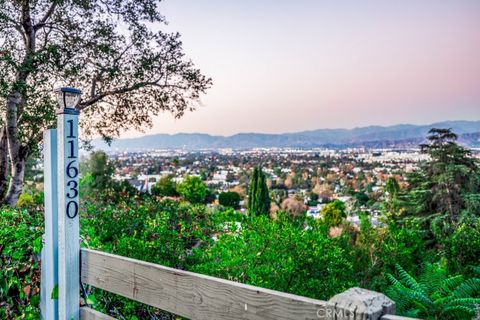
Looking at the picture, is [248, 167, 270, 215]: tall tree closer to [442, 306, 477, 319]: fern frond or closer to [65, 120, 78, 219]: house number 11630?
[442, 306, 477, 319]: fern frond

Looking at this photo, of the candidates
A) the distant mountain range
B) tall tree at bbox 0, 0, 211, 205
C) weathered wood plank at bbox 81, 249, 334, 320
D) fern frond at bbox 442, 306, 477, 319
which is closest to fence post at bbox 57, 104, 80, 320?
weathered wood plank at bbox 81, 249, 334, 320

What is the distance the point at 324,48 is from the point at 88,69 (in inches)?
519

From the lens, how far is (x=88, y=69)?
8.02 m

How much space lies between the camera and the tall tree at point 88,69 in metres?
7.44

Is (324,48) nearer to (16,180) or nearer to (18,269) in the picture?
(16,180)

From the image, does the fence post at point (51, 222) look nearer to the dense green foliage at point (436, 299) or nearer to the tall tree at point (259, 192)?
the dense green foliage at point (436, 299)

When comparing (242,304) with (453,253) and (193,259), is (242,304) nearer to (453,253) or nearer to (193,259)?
(193,259)

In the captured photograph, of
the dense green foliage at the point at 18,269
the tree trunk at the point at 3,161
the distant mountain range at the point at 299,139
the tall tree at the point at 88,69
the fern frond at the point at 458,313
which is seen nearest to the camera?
the fern frond at the point at 458,313

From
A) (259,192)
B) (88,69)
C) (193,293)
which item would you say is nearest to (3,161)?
(88,69)

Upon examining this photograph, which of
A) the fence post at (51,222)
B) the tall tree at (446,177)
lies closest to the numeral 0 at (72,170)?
the fence post at (51,222)

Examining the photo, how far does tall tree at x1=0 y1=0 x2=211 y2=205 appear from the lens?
7.44m

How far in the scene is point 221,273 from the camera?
3.45 m

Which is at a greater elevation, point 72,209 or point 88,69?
point 88,69

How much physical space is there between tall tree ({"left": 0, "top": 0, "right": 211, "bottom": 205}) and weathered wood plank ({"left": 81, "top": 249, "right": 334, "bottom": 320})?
236 inches
